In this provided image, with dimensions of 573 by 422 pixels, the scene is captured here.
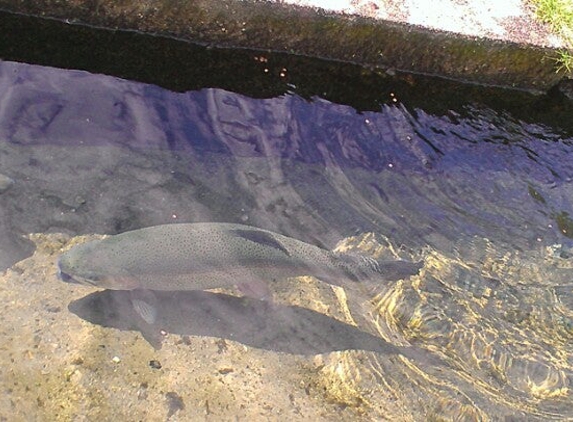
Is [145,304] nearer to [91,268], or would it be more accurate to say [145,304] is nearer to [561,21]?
[91,268]

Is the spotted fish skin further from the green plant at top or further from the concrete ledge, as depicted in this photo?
the green plant at top

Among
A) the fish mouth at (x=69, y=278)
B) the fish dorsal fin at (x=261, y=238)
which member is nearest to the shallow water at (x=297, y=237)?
the fish mouth at (x=69, y=278)

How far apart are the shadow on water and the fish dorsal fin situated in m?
0.35

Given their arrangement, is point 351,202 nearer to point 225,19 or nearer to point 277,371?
point 277,371

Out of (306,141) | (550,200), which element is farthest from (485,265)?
(306,141)

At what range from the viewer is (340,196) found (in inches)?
169

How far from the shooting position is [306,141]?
15.1 feet

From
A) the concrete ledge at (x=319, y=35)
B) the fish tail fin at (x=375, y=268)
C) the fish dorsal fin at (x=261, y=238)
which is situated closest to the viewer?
the fish dorsal fin at (x=261, y=238)

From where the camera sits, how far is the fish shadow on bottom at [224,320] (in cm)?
347

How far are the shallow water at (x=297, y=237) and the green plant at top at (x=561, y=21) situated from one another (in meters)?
0.51

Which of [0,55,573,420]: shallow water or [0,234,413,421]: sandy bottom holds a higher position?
[0,55,573,420]: shallow water

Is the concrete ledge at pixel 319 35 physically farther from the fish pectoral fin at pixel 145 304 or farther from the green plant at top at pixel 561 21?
the fish pectoral fin at pixel 145 304

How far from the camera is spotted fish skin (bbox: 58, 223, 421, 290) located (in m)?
3.38

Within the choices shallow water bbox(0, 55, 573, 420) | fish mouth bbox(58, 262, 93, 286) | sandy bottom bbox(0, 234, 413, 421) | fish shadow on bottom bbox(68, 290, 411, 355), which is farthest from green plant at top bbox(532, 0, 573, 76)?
fish mouth bbox(58, 262, 93, 286)
